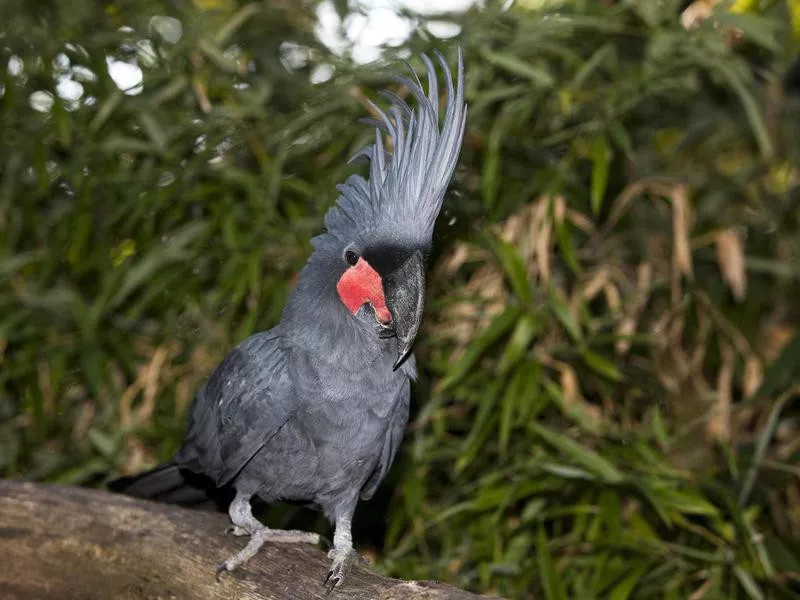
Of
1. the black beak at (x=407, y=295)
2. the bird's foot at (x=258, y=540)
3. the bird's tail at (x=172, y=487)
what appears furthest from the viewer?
the bird's tail at (x=172, y=487)

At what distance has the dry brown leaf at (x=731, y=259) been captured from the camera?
7.48 ft

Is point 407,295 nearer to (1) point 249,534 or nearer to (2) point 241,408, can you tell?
(2) point 241,408

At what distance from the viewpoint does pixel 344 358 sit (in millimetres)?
1551

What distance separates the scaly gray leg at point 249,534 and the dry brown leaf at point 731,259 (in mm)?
1259

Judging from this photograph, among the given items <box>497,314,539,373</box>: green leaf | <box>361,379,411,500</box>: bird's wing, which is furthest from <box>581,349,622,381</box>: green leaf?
<box>361,379,411,500</box>: bird's wing

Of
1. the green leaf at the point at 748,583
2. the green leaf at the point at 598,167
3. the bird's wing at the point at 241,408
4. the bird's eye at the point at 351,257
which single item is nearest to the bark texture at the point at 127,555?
the bird's wing at the point at 241,408

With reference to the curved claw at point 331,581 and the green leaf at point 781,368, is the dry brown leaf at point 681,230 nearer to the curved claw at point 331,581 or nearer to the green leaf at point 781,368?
the green leaf at point 781,368

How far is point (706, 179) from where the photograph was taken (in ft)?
8.11

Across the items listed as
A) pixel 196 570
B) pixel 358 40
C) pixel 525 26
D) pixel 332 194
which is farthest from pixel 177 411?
pixel 525 26

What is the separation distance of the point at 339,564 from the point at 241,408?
322mm

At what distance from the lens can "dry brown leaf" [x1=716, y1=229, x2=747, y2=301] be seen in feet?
7.48

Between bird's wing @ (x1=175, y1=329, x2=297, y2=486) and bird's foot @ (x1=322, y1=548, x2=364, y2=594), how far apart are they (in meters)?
0.23

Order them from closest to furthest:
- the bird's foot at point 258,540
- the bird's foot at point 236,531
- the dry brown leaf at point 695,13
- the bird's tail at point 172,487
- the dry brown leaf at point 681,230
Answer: the bird's foot at point 258,540, the bird's foot at point 236,531, the bird's tail at point 172,487, the dry brown leaf at point 681,230, the dry brown leaf at point 695,13

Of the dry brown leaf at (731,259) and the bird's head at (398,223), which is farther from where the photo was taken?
the dry brown leaf at (731,259)
